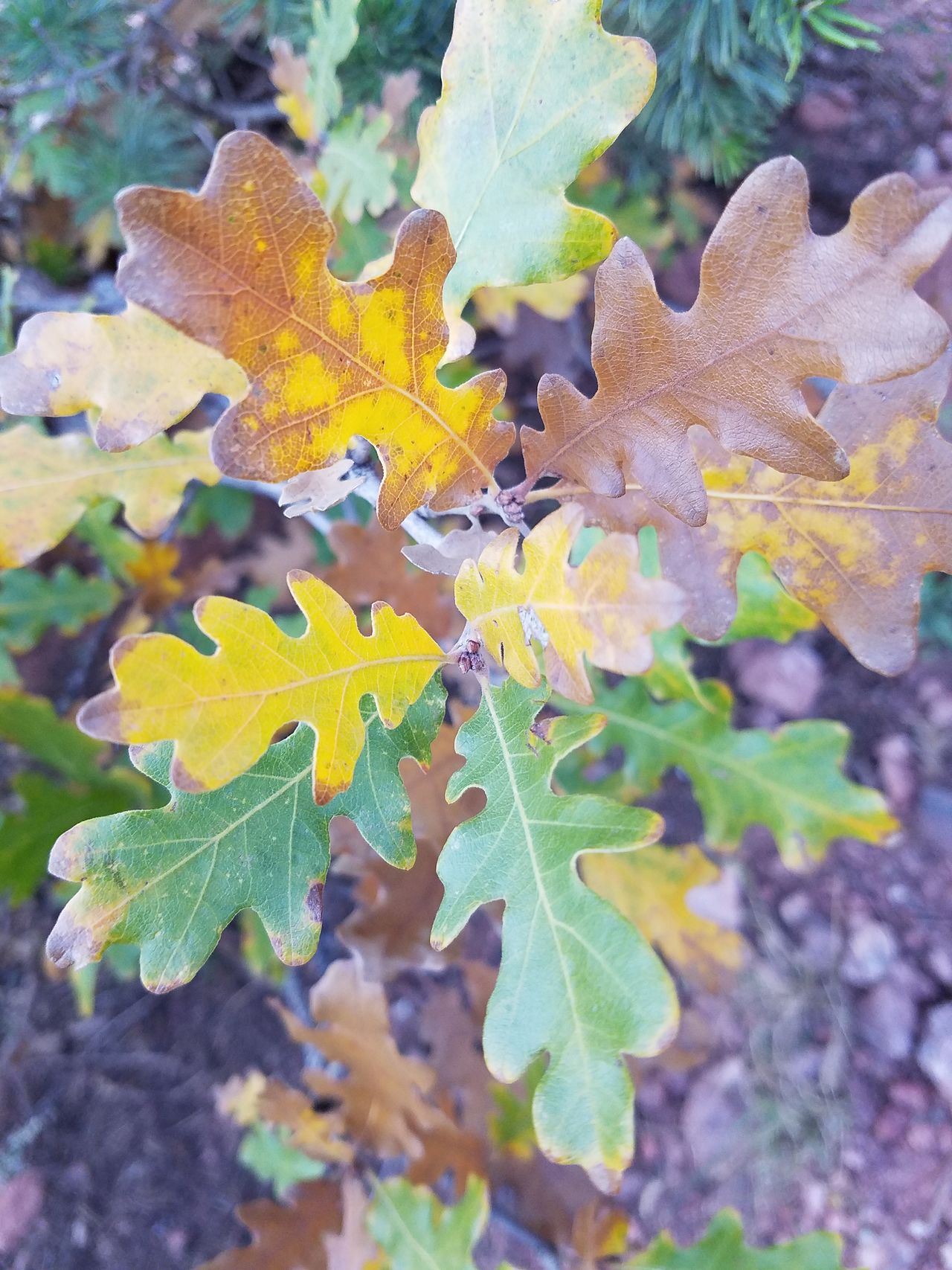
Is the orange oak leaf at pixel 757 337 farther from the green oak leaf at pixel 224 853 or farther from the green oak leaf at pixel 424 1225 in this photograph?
the green oak leaf at pixel 424 1225

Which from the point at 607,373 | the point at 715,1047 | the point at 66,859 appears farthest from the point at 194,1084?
the point at 607,373

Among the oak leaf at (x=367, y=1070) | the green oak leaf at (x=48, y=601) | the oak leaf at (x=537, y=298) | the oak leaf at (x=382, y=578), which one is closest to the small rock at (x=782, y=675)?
the oak leaf at (x=537, y=298)

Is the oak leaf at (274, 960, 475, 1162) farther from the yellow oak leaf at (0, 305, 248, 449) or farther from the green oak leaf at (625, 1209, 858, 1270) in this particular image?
the yellow oak leaf at (0, 305, 248, 449)

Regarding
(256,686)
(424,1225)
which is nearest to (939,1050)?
(424,1225)

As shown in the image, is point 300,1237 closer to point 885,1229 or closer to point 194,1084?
point 194,1084

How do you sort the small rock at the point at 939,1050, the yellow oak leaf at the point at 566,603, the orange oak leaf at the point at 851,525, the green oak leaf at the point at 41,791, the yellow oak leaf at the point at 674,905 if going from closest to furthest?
the yellow oak leaf at the point at 566,603, the orange oak leaf at the point at 851,525, the yellow oak leaf at the point at 674,905, the green oak leaf at the point at 41,791, the small rock at the point at 939,1050

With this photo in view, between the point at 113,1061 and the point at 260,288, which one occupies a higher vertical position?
the point at 260,288
